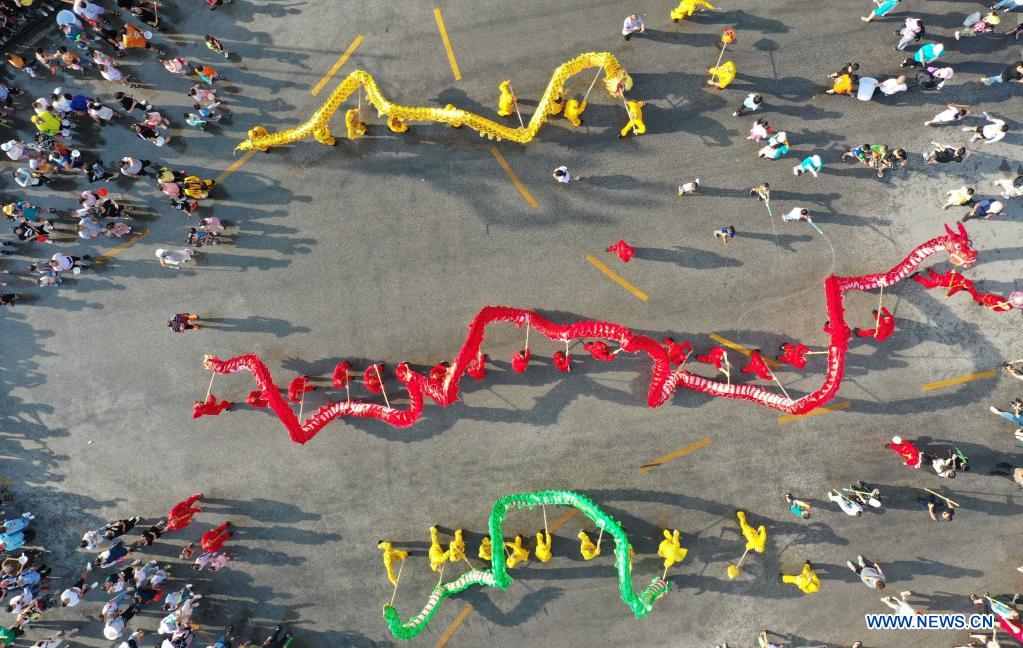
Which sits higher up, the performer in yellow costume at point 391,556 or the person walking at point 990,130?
the person walking at point 990,130

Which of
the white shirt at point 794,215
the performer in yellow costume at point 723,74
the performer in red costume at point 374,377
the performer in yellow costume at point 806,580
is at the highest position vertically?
the performer in yellow costume at point 723,74

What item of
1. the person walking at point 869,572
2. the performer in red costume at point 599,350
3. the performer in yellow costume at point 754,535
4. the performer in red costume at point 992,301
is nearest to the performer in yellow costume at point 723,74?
the performer in red costume at point 599,350

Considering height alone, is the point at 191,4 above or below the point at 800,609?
above

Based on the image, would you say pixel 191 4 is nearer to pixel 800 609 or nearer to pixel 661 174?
pixel 661 174

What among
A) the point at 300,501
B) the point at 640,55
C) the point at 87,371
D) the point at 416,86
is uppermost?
the point at 640,55

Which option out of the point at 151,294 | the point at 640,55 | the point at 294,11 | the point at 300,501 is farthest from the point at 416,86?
the point at 300,501

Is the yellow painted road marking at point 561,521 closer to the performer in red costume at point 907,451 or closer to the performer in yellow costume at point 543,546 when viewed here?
the performer in yellow costume at point 543,546
